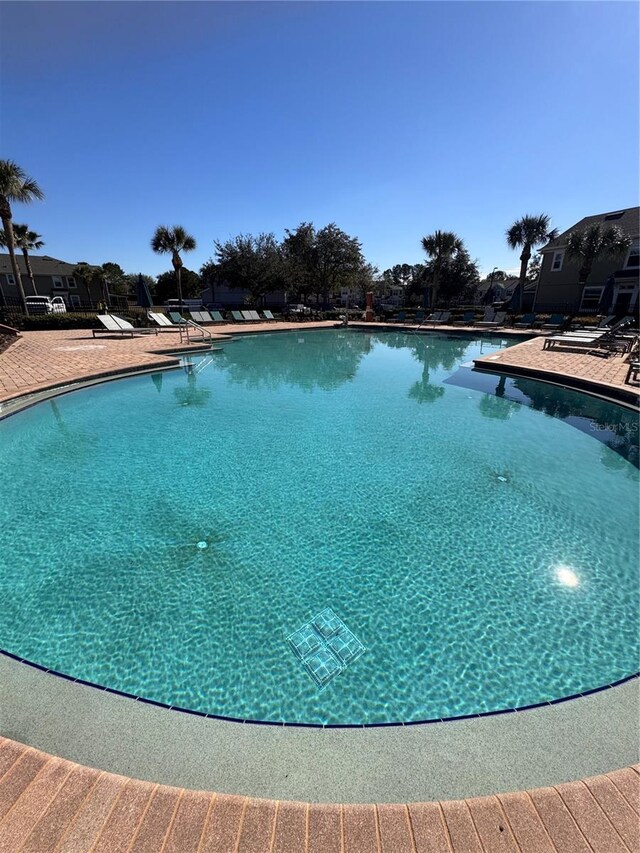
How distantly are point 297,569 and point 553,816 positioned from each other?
279cm

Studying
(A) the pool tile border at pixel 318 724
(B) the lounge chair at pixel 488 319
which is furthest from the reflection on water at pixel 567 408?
(B) the lounge chair at pixel 488 319

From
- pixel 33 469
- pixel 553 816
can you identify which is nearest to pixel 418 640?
pixel 553 816

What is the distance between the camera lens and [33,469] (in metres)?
6.33

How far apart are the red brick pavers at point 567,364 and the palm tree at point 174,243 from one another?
28143 mm

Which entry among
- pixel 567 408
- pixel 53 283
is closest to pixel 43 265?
pixel 53 283

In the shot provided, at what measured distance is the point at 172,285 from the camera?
2303 inches

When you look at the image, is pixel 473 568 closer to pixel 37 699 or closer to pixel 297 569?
pixel 297 569

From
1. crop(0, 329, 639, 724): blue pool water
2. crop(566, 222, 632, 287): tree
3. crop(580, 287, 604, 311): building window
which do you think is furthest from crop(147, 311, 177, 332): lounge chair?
crop(580, 287, 604, 311): building window

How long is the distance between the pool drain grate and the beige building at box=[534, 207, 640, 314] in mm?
32429

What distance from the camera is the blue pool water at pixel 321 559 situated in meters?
3.07

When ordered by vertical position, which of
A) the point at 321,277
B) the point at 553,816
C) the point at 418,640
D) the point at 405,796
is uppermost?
the point at 321,277

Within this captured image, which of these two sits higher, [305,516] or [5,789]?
[5,789]

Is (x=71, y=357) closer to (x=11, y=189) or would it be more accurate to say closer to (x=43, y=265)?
(x=11, y=189)

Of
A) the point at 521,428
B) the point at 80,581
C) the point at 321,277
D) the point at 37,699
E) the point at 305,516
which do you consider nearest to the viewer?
the point at 37,699
